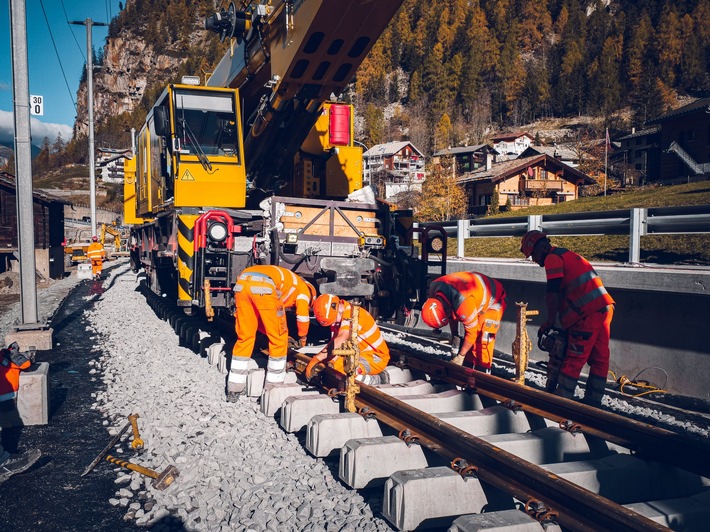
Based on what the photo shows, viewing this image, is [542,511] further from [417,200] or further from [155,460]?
[417,200]

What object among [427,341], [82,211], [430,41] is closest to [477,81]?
[430,41]

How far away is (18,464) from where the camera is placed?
4.32 m

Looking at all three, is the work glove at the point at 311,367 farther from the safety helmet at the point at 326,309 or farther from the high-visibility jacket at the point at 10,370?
the high-visibility jacket at the point at 10,370

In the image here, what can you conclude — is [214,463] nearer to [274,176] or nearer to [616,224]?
[274,176]

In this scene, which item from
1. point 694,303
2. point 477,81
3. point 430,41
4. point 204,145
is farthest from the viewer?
point 430,41

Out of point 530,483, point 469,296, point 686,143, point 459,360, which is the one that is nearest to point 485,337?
point 459,360

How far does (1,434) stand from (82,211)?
267 ft

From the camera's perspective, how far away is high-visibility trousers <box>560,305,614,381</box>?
224 inches

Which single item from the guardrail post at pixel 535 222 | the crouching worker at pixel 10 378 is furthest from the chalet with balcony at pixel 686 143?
the crouching worker at pixel 10 378

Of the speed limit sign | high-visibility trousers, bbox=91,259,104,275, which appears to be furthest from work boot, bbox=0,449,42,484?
high-visibility trousers, bbox=91,259,104,275

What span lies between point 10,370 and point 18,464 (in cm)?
119

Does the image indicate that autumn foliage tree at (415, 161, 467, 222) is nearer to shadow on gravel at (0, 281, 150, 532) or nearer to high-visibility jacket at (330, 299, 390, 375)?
high-visibility jacket at (330, 299, 390, 375)

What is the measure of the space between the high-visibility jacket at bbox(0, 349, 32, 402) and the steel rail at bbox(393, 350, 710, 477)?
4018 mm

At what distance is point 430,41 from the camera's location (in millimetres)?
147250
